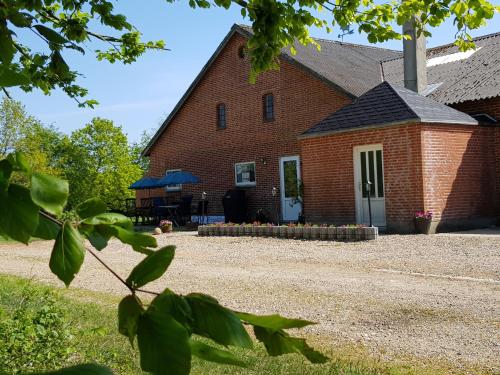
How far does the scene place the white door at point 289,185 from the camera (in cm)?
2128

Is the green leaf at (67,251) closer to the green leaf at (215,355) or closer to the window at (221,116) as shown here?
the green leaf at (215,355)

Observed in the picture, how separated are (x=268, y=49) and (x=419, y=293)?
4.41 metres

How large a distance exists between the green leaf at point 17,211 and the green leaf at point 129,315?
141 millimetres

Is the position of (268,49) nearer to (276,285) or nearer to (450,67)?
(276,285)

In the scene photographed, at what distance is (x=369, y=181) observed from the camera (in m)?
16.4

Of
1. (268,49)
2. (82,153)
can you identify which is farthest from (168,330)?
(82,153)

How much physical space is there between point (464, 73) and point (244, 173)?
353 inches

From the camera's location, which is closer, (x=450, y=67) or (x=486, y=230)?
(x=486, y=230)

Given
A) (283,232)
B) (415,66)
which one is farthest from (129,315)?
(415,66)

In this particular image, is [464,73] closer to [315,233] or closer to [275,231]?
[315,233]

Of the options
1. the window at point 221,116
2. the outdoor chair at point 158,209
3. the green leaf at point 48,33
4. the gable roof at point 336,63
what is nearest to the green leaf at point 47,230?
the green leaf at point 48,33

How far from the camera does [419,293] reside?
7.32 m

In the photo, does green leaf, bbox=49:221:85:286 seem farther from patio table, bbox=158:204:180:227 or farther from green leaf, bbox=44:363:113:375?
patio table, bbox=158:204:180:227

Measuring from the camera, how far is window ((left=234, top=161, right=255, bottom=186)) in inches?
921
